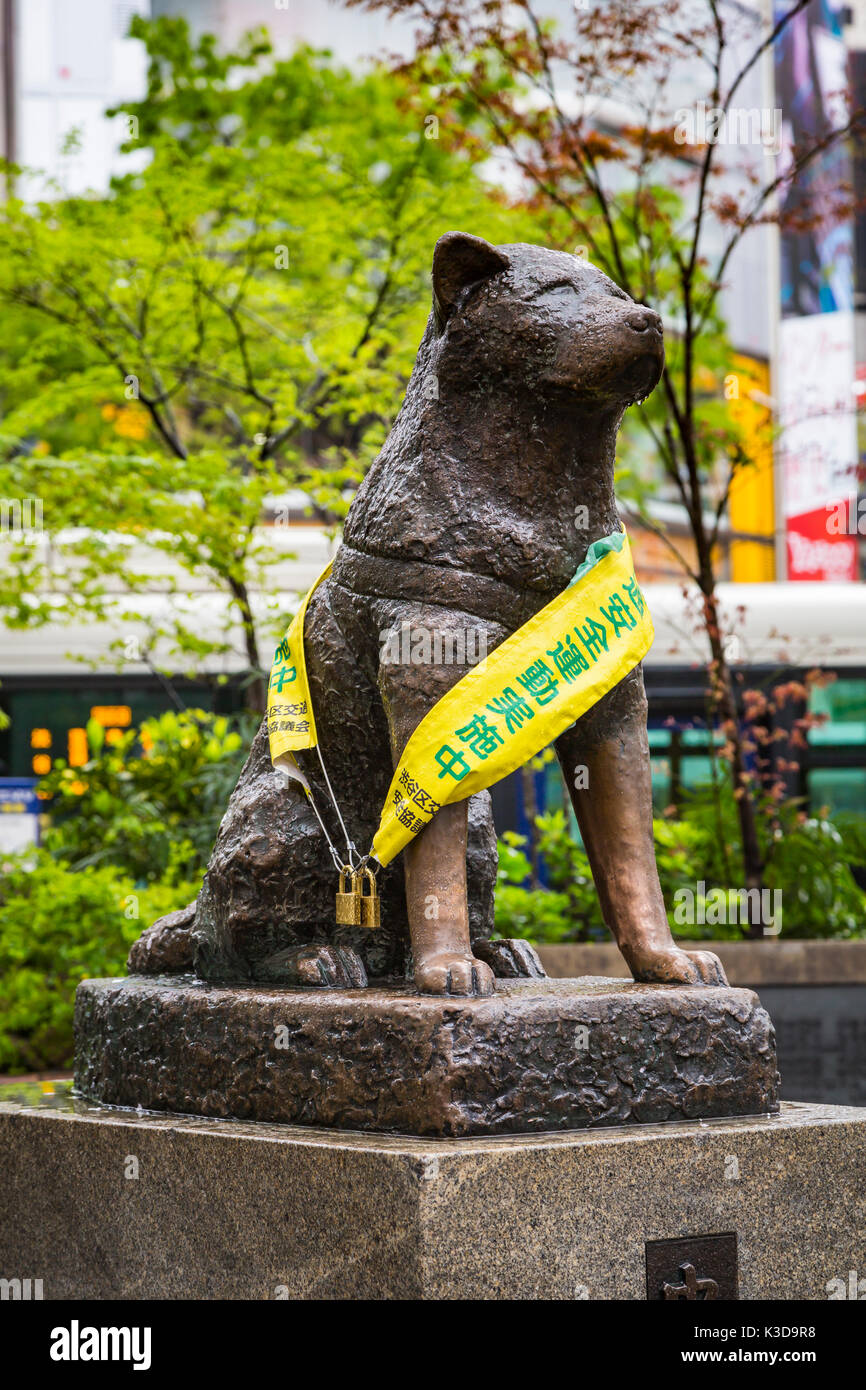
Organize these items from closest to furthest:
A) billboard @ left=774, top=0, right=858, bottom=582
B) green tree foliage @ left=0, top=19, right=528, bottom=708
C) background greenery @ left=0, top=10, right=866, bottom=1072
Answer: background greenery @ left=0, top=10, right=866, bottom=1072
green tree foliage @ left=0, top=19, right=528, bottom=708
billboard @ left=774, top=0, right=858, bottom=582

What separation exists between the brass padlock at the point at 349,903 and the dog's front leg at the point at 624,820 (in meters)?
0.49

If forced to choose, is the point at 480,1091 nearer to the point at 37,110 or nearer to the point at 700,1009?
the point at 700,1009

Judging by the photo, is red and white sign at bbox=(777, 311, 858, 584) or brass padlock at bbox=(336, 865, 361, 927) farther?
red and white sign at bbox=(777, 311, 858, 584)

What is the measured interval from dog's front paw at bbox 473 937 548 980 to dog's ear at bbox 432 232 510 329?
1367mm

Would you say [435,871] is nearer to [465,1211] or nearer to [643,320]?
[465,1211]

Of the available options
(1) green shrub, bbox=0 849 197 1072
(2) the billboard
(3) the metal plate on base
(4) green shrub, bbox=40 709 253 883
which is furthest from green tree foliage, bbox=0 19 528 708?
(2) the billboard

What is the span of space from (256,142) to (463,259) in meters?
8.34

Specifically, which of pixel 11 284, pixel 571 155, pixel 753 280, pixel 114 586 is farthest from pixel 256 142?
pixel 753 280

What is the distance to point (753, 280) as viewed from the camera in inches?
800

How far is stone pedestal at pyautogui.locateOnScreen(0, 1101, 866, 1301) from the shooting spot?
2686 mm

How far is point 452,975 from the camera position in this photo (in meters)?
2.96

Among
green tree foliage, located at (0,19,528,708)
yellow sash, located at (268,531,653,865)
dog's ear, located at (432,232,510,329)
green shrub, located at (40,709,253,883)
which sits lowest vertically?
yellow sash, located at (268,531,653,865)

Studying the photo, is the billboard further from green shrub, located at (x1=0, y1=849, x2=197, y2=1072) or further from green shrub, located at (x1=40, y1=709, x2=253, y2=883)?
green shrub, located at (x1=0, y1=849, x2=197, y2=1072)

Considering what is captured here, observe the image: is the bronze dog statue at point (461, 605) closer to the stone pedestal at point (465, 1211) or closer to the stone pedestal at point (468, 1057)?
the stone pedestal at point (468, 1057)
